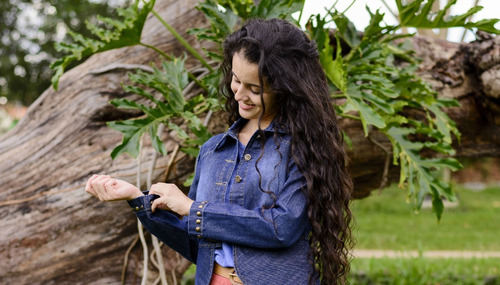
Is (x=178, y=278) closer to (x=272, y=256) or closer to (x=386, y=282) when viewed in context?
(x=272, y=256)

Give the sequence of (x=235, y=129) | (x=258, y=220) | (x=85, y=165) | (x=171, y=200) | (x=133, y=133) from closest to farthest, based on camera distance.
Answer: (x=258, y=220), (x=171, y=200), (x=235, y=129), (x=133, y=133), (x=85, y=165)

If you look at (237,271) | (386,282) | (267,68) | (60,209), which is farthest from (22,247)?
(386,282)

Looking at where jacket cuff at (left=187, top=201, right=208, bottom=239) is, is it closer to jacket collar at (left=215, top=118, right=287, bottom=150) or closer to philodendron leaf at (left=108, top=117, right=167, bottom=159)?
jacket collar at (left=215, top=118, right=287, bottom=150)

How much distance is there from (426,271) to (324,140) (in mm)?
3620

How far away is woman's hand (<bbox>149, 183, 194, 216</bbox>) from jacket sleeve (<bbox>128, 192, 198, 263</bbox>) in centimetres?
3

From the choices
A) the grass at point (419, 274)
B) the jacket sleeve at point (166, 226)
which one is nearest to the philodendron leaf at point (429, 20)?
the jacket sleeve at point (166, 226)

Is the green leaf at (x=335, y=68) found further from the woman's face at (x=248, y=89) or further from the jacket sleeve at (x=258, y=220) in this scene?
the jacket sleeve at (x=258, y=220)

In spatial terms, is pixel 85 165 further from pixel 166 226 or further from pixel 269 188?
pixel 269 188

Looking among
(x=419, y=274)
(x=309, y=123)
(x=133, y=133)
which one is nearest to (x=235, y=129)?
(x=309, y=123)

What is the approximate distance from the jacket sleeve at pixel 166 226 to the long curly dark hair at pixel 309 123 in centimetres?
43

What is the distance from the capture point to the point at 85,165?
3.04 meters

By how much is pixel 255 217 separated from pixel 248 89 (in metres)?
0.40

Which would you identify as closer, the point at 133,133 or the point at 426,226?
the point at 133,133

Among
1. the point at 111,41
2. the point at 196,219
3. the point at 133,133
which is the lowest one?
the point at 196,219
